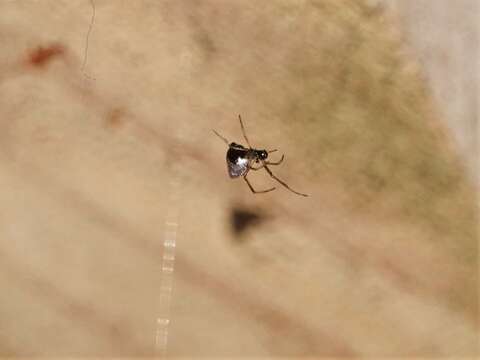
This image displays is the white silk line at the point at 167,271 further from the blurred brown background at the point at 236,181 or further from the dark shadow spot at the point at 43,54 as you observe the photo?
the dark shadow spot at the point at 43,54

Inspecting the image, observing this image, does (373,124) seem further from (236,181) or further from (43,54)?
(43,54)

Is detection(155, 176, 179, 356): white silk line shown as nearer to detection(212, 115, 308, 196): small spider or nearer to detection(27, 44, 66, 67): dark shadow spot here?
detection(212, 115, 308, 196): small spider

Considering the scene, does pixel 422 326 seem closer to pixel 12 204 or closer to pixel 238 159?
pixel 238 159

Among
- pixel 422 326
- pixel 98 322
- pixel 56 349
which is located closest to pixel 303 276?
pixel 422 326

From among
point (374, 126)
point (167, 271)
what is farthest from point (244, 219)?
point (374, 126)

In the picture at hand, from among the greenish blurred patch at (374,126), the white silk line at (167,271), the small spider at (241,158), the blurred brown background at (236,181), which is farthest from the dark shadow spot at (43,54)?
the greenish blurred patch at (374,126)

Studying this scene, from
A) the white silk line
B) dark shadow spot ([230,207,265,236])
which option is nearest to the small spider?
dark shadow spot ([230,207,265,236])
